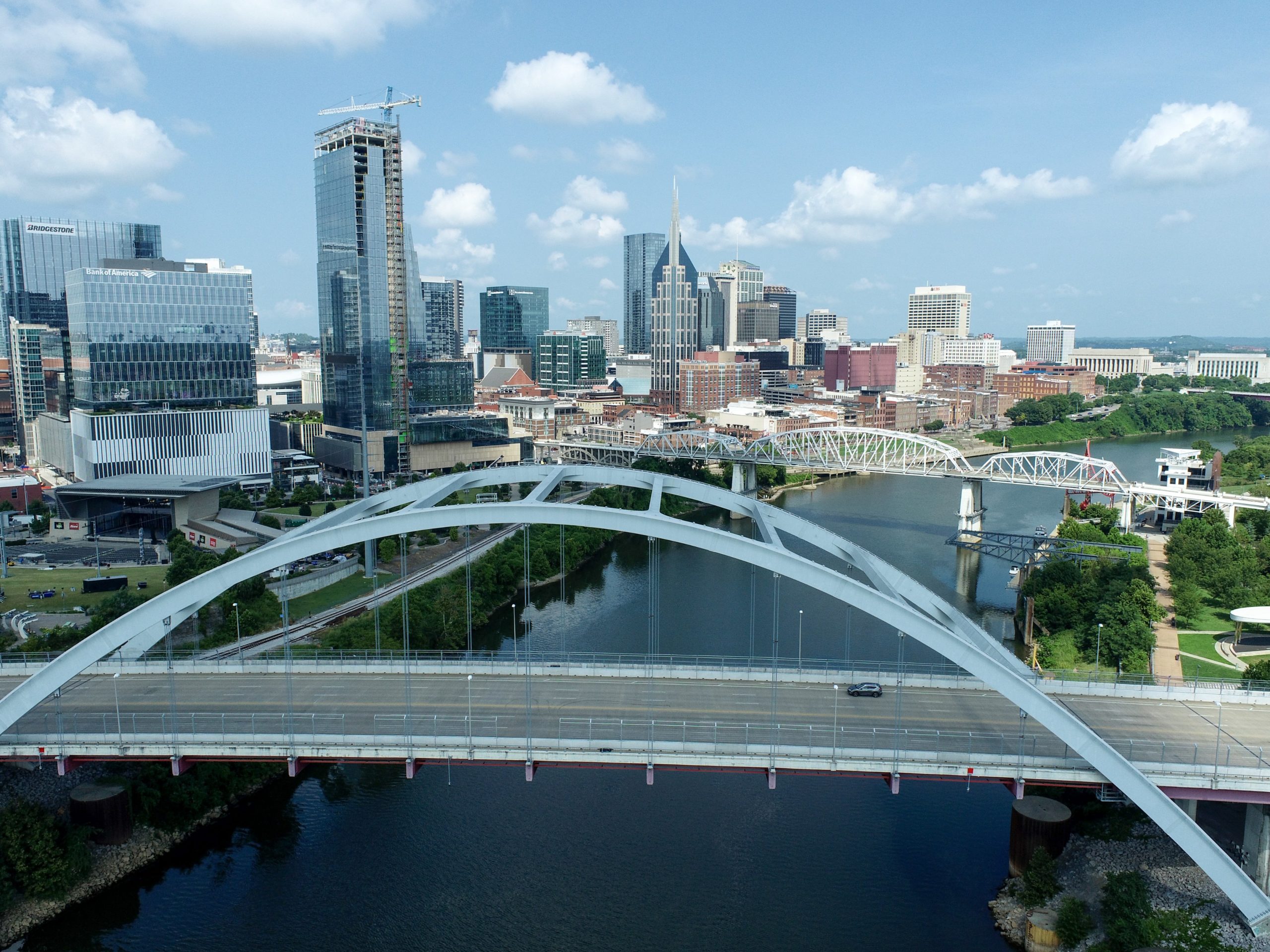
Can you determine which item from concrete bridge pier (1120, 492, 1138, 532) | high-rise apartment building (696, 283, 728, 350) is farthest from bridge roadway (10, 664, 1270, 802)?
high-rise apartment building (696, 283, 728, 350)

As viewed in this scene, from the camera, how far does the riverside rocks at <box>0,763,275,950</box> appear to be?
54.3ft

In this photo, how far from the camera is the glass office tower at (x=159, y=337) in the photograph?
50188 millimetres

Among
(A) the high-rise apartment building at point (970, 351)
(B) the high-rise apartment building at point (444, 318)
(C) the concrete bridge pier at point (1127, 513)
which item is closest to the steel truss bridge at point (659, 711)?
(C) the concrete bridge pier at point (1127, 513)

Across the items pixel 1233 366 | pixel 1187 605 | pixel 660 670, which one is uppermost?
pixel 1233 366

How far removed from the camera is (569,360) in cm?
10575

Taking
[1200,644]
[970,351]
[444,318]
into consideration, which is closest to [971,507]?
[1200,644]

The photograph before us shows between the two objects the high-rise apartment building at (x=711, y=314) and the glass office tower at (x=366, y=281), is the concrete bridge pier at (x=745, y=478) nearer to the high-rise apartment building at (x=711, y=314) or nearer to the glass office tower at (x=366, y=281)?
the glass office tower at (x=366, y=281)

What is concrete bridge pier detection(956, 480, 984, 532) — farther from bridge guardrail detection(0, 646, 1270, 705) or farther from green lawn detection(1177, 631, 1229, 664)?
bridge guardrail detection(0, 646, 1270, 705)

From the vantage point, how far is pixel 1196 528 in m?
35.3

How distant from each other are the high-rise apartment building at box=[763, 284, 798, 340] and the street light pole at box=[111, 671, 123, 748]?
15918 cm

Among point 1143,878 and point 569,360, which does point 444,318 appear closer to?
point 569,360

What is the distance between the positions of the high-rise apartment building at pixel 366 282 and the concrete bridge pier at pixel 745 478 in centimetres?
2011

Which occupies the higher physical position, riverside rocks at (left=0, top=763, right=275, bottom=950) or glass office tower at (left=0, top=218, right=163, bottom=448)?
glass office tower at (left=0, top=218, right=163, bottom=448)

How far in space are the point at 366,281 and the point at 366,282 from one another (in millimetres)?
87
